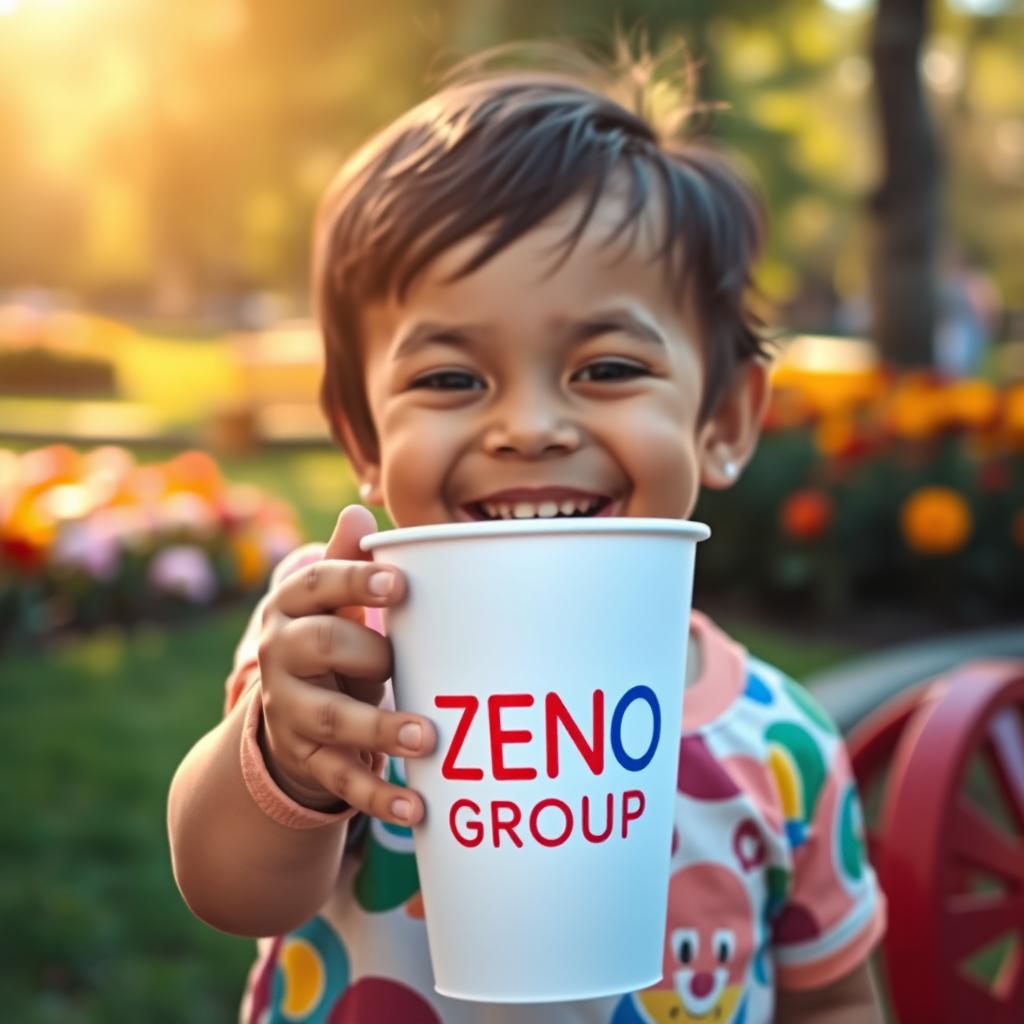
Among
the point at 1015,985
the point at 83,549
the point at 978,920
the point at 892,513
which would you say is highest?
the point at 978,920

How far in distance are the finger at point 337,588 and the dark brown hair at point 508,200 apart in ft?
1.56

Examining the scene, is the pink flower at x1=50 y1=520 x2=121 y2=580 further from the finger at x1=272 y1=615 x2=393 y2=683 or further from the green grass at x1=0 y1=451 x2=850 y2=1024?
the finger at x1=272 y1=615 x2=393 y2=683

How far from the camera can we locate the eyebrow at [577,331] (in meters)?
1.55

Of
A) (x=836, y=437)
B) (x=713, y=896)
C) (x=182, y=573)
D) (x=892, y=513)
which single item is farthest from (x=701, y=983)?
(x=182, y=573)

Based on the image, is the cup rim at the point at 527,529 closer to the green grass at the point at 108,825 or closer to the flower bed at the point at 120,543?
the green grass at the point at 108,825

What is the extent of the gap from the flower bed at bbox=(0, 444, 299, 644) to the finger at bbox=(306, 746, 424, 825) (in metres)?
4.18

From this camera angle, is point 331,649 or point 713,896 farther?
point 713,896

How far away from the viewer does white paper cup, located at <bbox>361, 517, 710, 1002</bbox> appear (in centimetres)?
111

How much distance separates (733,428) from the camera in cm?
190

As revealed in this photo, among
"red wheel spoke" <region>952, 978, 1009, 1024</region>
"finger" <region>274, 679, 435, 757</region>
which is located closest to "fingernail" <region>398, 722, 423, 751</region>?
"finger" <region>274, 679, 435, 757</region>

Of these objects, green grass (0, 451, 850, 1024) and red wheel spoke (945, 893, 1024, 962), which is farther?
green grass (0, 451, 850, 1024)

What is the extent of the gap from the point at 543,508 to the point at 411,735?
429mm

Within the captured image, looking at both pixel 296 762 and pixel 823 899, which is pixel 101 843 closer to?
pixel 823 899

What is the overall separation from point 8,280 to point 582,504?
134 ft
